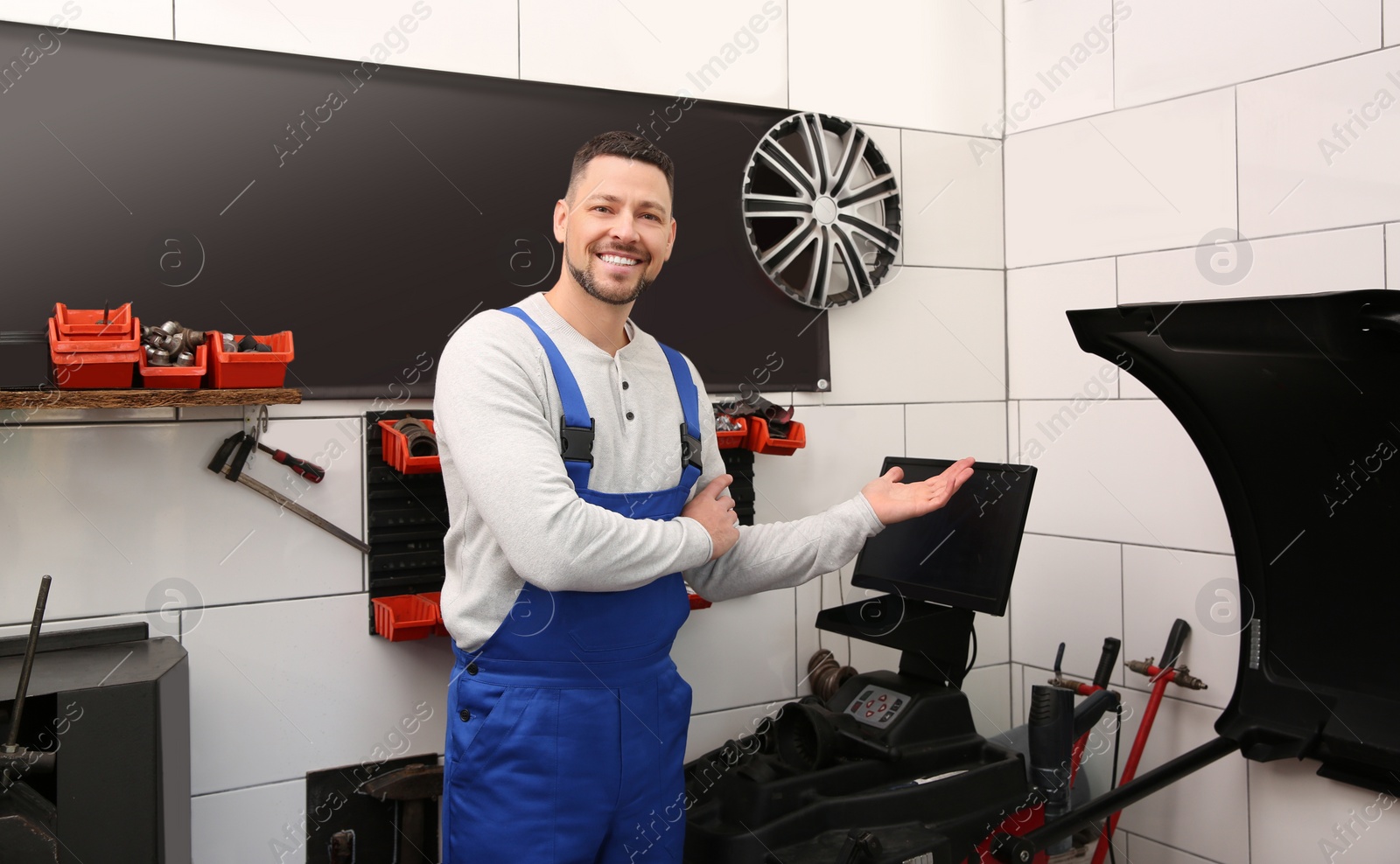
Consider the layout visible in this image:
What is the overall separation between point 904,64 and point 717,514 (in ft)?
5.98

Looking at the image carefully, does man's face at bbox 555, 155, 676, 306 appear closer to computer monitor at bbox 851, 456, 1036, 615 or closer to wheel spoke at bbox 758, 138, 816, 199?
computer monitor at bbox 851, 456, 1036, 615

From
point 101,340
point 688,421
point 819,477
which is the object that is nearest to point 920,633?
point 819,477

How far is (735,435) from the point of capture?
2.47 meters

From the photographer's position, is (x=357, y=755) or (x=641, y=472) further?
(x=357, y=755)

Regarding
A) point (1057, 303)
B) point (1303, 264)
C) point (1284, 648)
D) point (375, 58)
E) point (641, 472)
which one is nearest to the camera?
point (641, 472)

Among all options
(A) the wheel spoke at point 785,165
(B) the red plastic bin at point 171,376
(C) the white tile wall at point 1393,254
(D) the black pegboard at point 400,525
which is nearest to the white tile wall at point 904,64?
(A) the wheel spoke at point 785,165

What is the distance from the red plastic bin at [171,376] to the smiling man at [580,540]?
0.49 meters

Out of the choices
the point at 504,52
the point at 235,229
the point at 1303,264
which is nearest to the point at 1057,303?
the point at 1303,264

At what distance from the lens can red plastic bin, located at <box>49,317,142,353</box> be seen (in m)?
1.73

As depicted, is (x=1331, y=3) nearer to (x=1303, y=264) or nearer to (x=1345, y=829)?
(x=1303, y=264)

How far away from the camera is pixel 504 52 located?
2.41 meters

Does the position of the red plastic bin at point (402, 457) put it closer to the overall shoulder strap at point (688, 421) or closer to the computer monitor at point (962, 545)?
the overall shoulder strap at point (688, 421)

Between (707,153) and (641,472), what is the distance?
1211 mm

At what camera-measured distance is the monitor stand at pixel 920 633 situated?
2258mm
